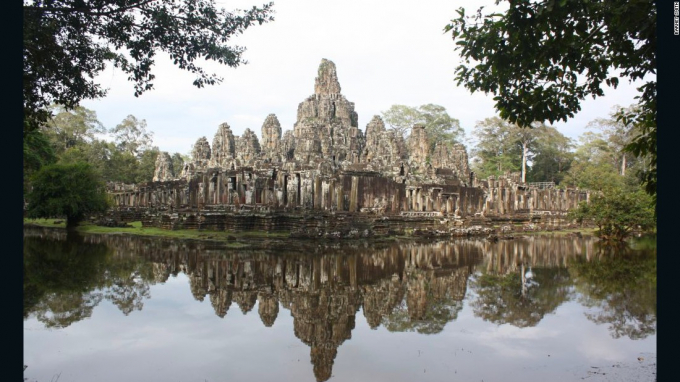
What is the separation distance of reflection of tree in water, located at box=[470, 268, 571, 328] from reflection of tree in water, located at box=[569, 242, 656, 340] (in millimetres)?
455

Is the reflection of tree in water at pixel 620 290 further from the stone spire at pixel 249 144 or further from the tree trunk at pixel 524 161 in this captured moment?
the tree trunk at pixel 524 161

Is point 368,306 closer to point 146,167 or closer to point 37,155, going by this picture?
point 37,155

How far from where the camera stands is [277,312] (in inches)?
283

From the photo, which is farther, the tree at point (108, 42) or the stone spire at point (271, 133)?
the stone spire at point (271, 133)

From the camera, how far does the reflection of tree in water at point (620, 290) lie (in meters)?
6.53

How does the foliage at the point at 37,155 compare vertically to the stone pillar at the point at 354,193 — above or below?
above

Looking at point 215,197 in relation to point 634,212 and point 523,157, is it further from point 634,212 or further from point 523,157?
point 523,157

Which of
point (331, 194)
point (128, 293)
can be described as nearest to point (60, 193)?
point (331, 194)

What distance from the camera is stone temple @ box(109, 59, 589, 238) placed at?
20.3 metres

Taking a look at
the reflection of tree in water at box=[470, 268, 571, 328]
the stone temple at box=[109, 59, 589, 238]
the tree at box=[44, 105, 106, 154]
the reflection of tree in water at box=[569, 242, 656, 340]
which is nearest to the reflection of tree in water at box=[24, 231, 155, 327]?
the reflection of tree in water at box=[470, 268, 571, 328]

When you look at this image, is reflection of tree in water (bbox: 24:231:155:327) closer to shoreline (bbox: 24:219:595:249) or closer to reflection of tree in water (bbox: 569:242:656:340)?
shoreline (bbox: 24:219:595:249)

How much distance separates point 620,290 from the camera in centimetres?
899

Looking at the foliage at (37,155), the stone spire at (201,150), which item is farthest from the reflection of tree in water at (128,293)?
the stone spire at (201,150)

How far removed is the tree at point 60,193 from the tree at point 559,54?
2248 centimetres
